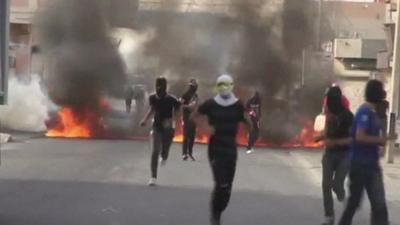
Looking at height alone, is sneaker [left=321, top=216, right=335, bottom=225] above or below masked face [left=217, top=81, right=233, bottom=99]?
below

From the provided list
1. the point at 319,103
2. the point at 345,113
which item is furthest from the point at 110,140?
the point at 345,113

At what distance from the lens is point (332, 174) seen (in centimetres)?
914

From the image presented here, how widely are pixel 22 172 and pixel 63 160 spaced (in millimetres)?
2326

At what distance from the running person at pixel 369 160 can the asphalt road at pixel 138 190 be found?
1.68 meters

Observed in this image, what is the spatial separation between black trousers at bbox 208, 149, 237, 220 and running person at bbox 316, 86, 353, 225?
42.9 inches

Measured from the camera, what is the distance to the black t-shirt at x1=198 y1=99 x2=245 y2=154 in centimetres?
879

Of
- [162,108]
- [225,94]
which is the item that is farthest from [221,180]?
[162,108]

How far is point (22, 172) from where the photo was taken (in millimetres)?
13727

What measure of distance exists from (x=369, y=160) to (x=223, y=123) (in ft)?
5.76

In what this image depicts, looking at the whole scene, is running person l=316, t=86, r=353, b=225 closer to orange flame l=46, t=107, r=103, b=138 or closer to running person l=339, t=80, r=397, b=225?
running person l=339, t=80, r=397, b=225

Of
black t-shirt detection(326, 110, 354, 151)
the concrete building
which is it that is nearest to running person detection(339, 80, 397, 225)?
black t-shirt detection(326, 110, 354, 151)

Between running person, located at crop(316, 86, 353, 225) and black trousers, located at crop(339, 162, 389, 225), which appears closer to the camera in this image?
black trousers, located at crop(339, 162, 389, 225)

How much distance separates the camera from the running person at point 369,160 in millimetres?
7742

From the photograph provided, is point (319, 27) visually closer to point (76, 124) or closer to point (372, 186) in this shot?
point (76, 124)
